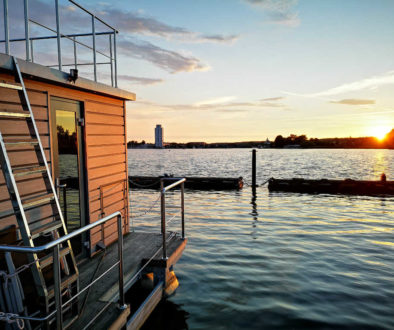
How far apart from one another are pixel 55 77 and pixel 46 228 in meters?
2.56

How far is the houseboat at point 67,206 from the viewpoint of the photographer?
330 centimetres

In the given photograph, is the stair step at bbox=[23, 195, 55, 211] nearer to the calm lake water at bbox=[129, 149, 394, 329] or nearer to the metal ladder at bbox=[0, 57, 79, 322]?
the metal ladder at bbox=[0, 57, 79, 322]

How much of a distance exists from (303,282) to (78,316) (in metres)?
5.51

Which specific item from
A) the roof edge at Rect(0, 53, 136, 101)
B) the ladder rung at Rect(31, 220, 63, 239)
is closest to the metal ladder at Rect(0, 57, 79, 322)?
the ladder rung at Rect(31, 220, 63, 239)

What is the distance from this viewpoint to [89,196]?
20.2 feet

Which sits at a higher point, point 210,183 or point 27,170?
point 27,170

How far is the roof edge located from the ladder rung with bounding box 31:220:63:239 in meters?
2.11

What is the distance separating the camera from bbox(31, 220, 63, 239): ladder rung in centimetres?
351

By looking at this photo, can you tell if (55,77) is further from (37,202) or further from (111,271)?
(111,271)

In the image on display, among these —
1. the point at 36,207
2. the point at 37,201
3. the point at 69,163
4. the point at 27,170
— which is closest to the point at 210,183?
the point at 69,163

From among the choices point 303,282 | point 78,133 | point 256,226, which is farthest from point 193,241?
point 78,133

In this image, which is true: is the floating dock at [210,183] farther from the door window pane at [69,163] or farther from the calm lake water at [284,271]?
the door window pane at [69,163]

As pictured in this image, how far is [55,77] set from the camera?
4887 mm

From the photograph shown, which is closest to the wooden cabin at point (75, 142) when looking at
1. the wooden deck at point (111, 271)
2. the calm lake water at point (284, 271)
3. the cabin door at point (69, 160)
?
the cabin door at point (69, 160)
